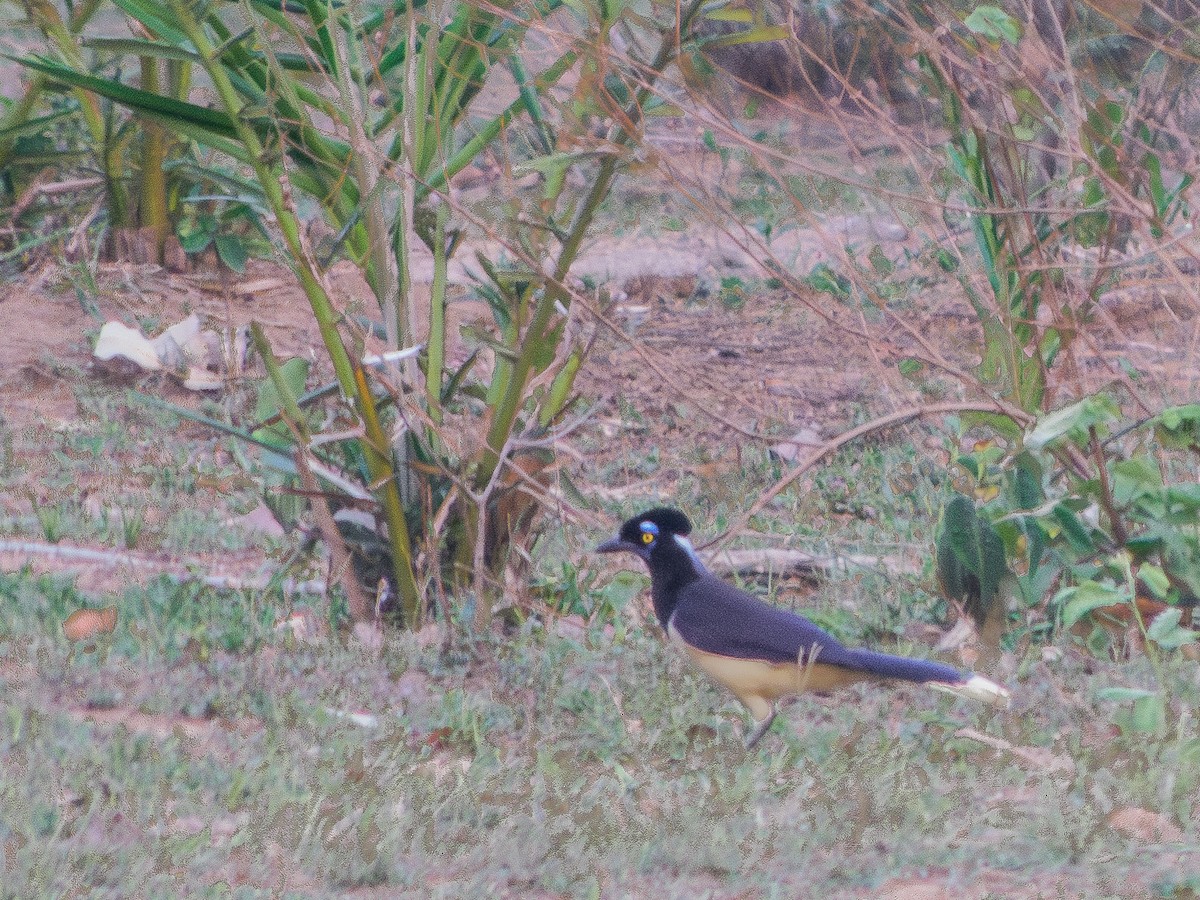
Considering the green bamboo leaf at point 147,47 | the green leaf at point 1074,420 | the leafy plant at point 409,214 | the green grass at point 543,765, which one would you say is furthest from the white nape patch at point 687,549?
the green bamboo leaf at point 147,47

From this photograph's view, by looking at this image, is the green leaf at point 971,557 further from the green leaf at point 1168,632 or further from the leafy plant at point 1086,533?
the green leaf at point 1168,632

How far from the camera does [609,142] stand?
145 inches

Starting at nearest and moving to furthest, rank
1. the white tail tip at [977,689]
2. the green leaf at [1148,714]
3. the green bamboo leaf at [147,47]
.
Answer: the green leaf at [1148,714] < the white tail tip at [977,689] < the green bamboo leaf at [147,47]

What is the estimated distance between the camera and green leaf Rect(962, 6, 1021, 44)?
3.92 meters

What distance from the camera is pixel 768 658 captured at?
348 centimetres

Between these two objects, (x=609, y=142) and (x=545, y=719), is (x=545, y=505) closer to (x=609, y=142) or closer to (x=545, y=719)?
(x=545, y=719)

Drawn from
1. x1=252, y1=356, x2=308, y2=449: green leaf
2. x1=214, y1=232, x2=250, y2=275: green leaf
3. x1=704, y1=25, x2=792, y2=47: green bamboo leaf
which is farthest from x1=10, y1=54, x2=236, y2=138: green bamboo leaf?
x1=214, y1=232, x2=250, y2=275: green leaf

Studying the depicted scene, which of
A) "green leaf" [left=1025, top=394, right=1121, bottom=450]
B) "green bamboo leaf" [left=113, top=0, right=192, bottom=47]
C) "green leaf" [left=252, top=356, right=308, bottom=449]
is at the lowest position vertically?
"green leaf" [left=252, top=356, right=308, bottom=449]

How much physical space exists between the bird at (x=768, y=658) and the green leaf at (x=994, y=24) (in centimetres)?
156

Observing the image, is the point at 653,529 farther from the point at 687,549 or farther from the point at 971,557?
the point at 971,557

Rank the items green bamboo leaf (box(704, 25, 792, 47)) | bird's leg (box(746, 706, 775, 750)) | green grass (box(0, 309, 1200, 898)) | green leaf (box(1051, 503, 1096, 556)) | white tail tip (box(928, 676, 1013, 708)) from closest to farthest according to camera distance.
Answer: green grass (box(0, 309, 1200, 898))
white tail tip (box(928, 676, 1013, 708))
bird's leg (box(746, 706, 775, 750))
green bamboo leaf (box(704, 25, 792, 47))
green leaf (box(1051, 503, 1096, 556))

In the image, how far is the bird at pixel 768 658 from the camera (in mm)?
3395

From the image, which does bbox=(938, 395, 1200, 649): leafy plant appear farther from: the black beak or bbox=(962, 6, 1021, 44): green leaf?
bbox=(962, 6, 1021, 44): green leaf

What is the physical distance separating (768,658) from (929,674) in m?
0.35
